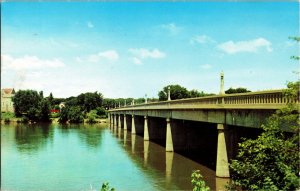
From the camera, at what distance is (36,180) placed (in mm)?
28984

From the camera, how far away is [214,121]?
3009cm

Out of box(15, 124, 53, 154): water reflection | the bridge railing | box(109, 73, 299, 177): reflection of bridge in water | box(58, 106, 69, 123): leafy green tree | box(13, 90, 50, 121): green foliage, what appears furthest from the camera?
box(58, 106, 69, 123): leafy green tree

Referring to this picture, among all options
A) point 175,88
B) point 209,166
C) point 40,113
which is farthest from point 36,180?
point 175,88

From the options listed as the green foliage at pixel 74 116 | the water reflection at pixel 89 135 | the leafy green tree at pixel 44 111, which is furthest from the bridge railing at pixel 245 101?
the leafy green tree at pixel 44 111

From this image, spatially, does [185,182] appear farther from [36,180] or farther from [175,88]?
[175,88]

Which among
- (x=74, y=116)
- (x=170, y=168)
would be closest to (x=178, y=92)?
(x=74, y=116)

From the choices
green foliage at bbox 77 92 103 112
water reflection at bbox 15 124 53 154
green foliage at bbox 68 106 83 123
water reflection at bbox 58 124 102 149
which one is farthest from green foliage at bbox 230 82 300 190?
green foliage at bbox 77 92 103 112

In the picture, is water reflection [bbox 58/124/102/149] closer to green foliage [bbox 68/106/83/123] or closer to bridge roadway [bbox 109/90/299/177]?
bridge roadway [bbox 109/90/299/177]

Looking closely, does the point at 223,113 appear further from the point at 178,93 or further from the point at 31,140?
the point at 178,93

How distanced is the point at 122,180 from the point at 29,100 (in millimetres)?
119721

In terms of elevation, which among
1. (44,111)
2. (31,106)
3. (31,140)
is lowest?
(31,140)

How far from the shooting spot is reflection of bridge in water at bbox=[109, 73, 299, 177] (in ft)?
72.6

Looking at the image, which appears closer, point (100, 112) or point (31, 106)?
point (31, 106)

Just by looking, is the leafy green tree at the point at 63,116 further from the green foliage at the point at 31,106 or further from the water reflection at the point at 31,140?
the water reflection at the point at 31,140
